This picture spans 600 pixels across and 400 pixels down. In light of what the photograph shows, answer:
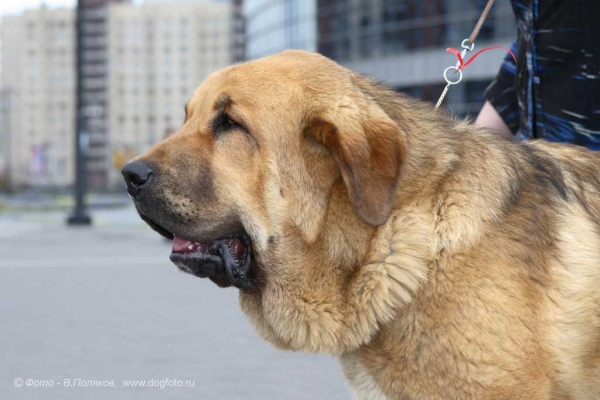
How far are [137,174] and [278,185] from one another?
50 centimetres

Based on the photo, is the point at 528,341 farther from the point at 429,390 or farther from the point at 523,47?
Answer: the point at 523,47

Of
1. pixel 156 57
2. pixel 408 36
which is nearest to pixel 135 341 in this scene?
pixel 408 36

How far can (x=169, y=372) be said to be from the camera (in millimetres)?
5422

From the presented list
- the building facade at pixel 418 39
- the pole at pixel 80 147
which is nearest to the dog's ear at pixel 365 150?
the pole at pixel 80 147

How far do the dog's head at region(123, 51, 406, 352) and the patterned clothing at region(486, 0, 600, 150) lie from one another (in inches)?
39.1

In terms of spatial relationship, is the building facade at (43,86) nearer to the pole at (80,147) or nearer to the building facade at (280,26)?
the building facade at (280,26)

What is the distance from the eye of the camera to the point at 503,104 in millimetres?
4105

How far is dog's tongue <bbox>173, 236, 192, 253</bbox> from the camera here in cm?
310

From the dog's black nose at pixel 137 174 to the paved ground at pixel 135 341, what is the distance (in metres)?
1.18

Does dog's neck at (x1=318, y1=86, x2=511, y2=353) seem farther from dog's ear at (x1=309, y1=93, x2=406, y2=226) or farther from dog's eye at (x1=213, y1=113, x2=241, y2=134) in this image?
dog's eye at (x1=213, y1=113, x2=241, y2=134)

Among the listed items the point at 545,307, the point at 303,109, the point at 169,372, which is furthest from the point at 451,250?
the point at 169,372

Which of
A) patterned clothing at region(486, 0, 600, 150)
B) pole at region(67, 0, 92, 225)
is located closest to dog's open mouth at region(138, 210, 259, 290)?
patterned clothing at region(486, 0, 600, 150)

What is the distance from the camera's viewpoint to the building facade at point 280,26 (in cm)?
4934

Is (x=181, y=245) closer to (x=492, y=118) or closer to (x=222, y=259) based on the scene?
(x=222, y=259)
